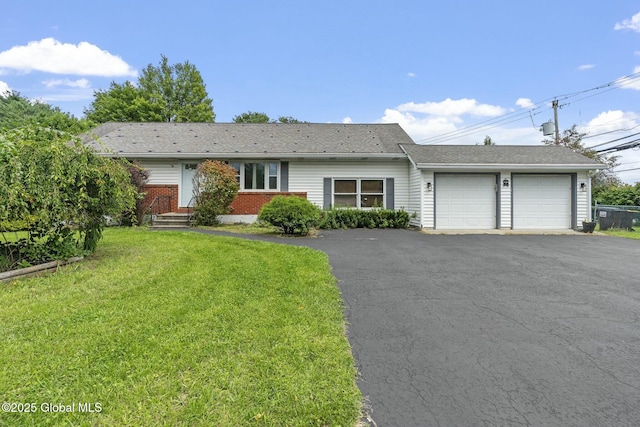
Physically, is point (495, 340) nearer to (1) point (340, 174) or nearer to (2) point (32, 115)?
(1) point (340, 174)

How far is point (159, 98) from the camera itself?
3169 cm

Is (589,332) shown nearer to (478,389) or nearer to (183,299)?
(478,389)

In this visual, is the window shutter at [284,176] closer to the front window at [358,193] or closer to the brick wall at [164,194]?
the front window at [358,193]

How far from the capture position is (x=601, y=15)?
12.6m

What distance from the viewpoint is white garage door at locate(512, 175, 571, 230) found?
1252cm

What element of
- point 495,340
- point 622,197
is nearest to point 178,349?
point 495,340

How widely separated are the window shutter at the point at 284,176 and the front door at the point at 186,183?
3.62 metres

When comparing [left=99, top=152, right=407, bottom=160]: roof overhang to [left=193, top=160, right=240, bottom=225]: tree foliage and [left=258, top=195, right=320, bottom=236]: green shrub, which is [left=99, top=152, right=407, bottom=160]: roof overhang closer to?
[left=193, top=160, right=240, bottom=225]: tree foliage

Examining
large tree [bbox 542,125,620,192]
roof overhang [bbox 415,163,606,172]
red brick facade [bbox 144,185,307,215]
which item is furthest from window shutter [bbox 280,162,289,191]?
large tree [bbox 542,125,620,192]

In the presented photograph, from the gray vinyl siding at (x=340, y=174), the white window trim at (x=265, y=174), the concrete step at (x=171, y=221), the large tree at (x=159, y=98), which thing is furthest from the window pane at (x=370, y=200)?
the large tree at (x=159, y=98)

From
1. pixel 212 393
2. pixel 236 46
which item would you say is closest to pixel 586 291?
pixel 212 393

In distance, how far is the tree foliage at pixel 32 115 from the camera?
24844 mm

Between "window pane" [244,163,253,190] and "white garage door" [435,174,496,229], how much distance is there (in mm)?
7694

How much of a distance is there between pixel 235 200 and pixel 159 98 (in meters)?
25.0
